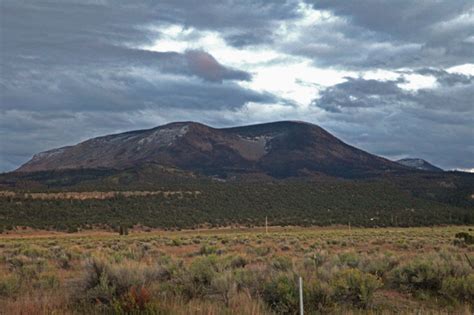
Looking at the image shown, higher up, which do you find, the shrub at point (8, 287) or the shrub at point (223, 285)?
the shrub at point (223, 285)

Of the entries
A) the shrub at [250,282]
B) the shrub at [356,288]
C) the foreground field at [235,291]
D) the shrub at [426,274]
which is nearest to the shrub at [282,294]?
the foreground field at [235,291]

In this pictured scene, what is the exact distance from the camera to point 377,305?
11.1 metres

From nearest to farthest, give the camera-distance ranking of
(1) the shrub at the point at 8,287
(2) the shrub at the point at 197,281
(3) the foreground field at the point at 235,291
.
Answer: (3) the foreground field at the point at 235,291 → (2) the shrub at the point at 197,281 → (1) the shrub at the point at 8,287

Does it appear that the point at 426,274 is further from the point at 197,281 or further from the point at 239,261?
the point at 239,261

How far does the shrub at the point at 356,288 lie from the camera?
35.2ft

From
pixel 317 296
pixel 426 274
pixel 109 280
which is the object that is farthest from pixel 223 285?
pixel 426 274

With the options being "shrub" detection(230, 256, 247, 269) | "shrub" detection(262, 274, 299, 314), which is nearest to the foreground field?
"shrub" detection(262, 274, 299, 314)

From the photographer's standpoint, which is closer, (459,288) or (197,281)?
(459,288)

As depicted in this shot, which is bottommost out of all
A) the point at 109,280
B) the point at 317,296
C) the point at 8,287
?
the point at 8,287

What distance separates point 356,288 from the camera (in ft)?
36.2

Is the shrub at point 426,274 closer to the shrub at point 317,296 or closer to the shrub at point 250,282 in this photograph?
the shrub at point 317,296

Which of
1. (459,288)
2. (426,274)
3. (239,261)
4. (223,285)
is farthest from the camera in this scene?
(239,261)

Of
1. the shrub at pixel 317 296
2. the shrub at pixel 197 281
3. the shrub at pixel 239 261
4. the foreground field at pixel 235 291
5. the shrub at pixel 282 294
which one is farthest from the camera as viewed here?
the shrub at pixel 239 261

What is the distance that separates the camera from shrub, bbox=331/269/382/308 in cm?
1072
